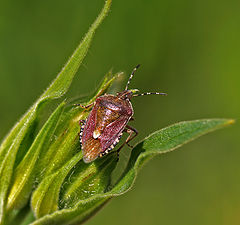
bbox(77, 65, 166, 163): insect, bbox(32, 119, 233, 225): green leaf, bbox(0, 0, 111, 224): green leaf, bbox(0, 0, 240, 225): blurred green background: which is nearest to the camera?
bbox(32, 119, 233, 225): green leaf

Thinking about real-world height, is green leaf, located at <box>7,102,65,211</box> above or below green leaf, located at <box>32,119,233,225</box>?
above

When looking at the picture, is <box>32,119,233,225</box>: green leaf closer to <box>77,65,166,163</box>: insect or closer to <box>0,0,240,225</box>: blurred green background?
<box>77,65,166,163</box>: insect

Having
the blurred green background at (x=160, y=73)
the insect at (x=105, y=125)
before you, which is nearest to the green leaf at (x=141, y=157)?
the insect at (x=105, y=125)

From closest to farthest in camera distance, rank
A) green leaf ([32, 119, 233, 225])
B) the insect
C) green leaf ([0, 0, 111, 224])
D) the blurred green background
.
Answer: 1. green leaf ([32, 119, 233, 225])
2. green leaf ([0, 0, 111, 224])
3. the insect
4. the blurred green background

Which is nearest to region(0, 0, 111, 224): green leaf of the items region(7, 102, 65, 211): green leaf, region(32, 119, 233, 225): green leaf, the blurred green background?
region(7, 102, 65, 211): green leaf

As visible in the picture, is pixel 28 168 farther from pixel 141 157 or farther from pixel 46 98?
pixel 141 157

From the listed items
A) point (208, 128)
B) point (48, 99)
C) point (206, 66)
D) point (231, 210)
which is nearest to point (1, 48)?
point (206, 66)
